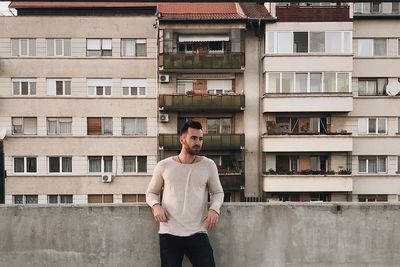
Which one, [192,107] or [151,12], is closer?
[192,107]

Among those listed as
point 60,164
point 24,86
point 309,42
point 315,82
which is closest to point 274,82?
point 315,82

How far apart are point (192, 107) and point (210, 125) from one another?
1.74 m

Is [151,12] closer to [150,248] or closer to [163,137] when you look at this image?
[163,137]

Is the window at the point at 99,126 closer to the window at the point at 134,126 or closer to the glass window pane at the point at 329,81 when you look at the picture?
the window at the point at 134,126

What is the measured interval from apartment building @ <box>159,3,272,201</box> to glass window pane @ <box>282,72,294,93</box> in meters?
1.51

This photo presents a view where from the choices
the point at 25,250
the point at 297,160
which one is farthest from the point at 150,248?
the point at 297,160

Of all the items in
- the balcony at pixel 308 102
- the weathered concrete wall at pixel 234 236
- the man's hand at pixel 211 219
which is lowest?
the weathered concrete wall at pixel 234 236

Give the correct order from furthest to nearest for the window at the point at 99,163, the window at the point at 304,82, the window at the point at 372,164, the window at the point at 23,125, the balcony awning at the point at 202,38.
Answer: the window at the point at 372,164 < the balcony awning at the point at 202,38 < the window at the point at 99,163 < the window at the point at 23,125 < the window at the point at 304,82

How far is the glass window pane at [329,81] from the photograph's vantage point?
969 inches

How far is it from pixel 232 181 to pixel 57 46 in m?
12.0

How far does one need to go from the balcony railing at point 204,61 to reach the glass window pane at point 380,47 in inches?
299

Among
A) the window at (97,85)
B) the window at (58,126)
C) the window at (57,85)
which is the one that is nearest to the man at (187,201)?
the window at (97,85)

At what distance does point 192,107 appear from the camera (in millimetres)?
24625

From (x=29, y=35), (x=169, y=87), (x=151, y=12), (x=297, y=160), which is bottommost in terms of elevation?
Result: (x=297, y=160)
